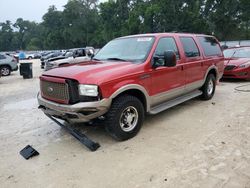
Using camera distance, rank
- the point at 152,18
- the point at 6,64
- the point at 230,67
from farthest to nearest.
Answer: the point at 152,18 → the point at 6,64 → the point at 230,67

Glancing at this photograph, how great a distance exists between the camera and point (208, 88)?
289 inches

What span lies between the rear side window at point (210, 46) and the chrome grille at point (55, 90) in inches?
163

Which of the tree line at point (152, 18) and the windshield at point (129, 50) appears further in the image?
the tree line at point (152, 18)

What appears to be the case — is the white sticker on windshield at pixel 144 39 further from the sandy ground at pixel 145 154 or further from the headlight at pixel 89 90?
the headlight at pixel 89 90

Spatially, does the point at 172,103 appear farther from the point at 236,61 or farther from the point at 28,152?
the point at 236,61

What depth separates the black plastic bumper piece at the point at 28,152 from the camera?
435 centimetres

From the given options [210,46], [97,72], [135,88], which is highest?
[210,46]

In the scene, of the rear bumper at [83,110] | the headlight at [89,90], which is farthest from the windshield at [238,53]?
the headlight at [89,90]

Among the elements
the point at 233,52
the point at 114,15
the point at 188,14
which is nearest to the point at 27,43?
the point at 114,15

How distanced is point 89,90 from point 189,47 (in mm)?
3186

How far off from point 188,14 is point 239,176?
45.8m

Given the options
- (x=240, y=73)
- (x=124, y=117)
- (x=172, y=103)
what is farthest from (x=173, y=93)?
(x=240, y=73)

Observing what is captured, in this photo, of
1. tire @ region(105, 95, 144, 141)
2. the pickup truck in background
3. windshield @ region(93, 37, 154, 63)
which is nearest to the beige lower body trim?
the pickup truck in background

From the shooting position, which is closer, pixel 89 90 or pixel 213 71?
pixel 89 90
